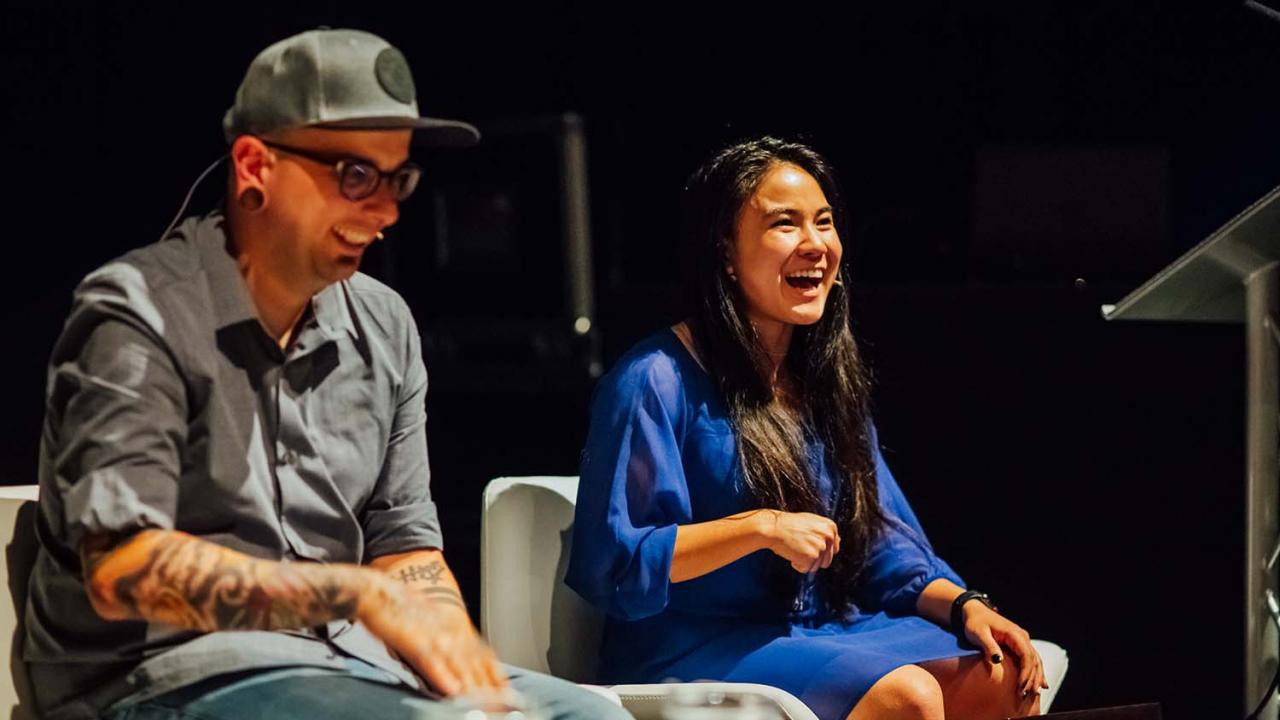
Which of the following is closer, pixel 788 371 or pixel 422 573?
pixel 422 573

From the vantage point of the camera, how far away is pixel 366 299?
1.86 meters

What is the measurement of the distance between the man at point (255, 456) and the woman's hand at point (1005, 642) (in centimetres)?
81

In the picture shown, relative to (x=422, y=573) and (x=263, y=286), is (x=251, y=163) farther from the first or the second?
(x=422, y=573)

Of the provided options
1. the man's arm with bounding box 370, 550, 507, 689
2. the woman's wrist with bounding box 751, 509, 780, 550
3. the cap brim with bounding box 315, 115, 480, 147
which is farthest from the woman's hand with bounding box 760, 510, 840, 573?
the cap brim with bounding box 315, 115, 480, 147

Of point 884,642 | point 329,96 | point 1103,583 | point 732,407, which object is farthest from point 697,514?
point 1103,583

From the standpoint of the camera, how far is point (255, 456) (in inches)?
64.8

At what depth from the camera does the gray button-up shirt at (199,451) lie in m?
1.49

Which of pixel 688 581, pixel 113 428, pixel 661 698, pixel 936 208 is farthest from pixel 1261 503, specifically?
pixel 936 208

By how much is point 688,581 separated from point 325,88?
1042 mm

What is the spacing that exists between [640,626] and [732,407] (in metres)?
0.38

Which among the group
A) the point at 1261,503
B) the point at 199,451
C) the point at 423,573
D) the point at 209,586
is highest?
the point at 199,451

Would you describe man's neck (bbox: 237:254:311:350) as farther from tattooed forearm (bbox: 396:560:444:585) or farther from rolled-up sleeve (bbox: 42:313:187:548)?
tattooed forearm (bbox: 396:560:444:585)

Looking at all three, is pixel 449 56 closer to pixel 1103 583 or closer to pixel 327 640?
pixel 1103 583

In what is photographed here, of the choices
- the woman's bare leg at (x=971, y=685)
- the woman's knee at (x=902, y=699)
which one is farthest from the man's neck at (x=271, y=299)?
the woman's bare leg at (x=971, y=685)
